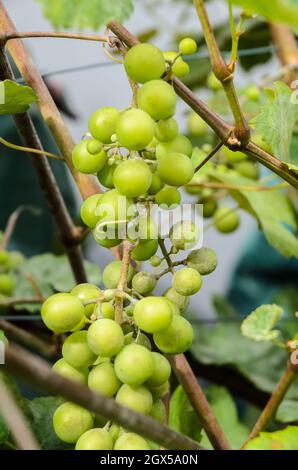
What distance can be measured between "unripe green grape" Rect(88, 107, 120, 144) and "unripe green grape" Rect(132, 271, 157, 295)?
69 mm

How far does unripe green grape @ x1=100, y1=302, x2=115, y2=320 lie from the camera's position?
33cm

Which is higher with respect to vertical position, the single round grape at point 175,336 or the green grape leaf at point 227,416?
the single round grape at point 175,336

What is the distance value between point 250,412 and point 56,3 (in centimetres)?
68

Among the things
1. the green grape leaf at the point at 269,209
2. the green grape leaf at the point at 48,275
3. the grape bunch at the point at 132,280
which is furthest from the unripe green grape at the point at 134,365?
the green grape leaf at the point at 48,275

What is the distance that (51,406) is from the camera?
18.6 inches

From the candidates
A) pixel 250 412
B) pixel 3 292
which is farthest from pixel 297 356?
pixel 250 412

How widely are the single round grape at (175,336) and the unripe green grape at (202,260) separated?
34 millimetres

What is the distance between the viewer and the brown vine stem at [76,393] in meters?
0.20

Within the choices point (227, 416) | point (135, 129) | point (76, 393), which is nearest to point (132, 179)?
point (135, 129)

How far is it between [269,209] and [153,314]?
427 mm

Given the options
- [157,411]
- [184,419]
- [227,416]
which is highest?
[157,411]

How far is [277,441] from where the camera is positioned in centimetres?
35

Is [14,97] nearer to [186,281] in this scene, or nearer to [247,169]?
[186,281]

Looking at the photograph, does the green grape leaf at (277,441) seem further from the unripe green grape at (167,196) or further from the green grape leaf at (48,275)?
the green grape leaf at (48,275)
